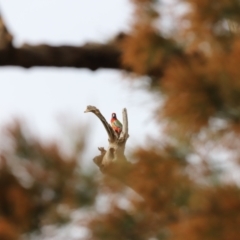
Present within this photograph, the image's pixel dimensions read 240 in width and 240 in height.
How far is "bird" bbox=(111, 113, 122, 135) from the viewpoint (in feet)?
2.73

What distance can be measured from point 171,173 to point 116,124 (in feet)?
1.26

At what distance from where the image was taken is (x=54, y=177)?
47 centimetres

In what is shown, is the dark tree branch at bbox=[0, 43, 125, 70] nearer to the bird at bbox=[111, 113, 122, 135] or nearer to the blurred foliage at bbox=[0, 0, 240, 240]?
the blurred foliage at bbox=[0, 0, 240, 240]

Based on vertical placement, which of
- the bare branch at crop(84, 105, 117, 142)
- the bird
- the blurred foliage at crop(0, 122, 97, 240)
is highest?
the bird

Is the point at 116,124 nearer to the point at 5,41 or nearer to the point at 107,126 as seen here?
the point at 107,126

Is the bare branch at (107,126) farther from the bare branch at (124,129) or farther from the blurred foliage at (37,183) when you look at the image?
the blurred foliage at (37,183)

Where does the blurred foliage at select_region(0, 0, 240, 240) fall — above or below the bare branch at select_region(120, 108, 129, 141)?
below

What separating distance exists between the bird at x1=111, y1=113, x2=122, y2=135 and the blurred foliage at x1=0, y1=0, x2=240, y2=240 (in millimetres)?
329

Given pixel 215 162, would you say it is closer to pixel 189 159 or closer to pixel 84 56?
pixel 189 159

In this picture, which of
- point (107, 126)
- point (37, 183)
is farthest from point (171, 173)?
point (107, 126)

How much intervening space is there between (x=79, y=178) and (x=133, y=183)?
1.6 inches

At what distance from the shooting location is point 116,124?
0.86 metres

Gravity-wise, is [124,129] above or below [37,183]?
above

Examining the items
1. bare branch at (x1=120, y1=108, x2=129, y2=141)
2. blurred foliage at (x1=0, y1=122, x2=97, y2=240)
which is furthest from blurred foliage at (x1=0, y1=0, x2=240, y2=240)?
bare branch at (x1=120, y1=108, x2=129, y2=141)
